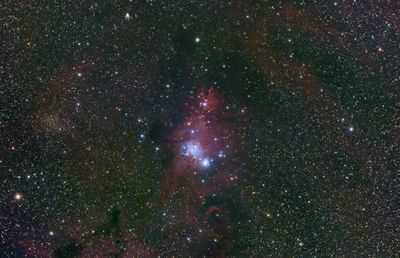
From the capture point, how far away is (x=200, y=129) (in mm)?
5855

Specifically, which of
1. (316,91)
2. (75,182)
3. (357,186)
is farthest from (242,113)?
(75,182)

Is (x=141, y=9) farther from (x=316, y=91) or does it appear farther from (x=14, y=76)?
(x=316, y=91)

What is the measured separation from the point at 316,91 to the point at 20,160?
3686 mm

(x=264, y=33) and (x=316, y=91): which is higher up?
(x=264, y=33)

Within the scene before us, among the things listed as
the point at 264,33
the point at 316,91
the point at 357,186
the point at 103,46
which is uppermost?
the point at 103,46

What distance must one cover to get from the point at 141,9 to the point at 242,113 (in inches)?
68.7

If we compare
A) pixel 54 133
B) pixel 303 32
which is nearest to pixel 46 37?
pixel 54 133

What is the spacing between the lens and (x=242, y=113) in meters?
5.87

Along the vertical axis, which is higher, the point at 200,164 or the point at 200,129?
the point at 200,129

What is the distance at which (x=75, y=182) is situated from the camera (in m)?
5.88

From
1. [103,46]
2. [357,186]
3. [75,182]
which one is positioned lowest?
[357,186]

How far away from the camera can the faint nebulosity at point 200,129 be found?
5781 mm

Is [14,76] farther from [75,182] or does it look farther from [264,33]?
[264,33]

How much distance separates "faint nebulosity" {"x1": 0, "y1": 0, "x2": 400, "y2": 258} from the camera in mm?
5781
